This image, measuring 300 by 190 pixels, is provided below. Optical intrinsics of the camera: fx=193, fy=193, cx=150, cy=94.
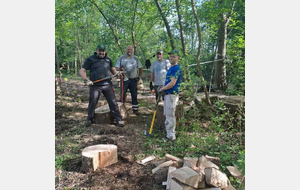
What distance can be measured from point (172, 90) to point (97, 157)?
1952mm

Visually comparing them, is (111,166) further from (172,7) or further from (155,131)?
(172,7)

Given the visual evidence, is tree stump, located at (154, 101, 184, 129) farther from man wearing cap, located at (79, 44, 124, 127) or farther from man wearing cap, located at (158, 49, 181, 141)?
man wearing cap, located at (79, 44, 124, 127)

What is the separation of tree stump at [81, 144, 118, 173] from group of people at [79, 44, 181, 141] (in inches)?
56.3

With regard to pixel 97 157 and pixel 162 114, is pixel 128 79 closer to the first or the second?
pixel 162 114

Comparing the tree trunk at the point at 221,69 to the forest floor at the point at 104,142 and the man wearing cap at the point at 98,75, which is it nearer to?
the forest floor at the point at 104,142

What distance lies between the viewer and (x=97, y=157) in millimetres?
2932

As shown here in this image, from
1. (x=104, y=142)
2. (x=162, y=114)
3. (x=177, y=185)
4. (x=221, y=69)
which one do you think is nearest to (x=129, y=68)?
(x=162, y=114)

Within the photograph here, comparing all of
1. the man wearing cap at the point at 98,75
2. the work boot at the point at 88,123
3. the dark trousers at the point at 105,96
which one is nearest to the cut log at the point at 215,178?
the man wearing cap at the point at 98,75

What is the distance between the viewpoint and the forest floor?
104 inches

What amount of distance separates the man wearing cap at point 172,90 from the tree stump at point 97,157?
1.39 meters

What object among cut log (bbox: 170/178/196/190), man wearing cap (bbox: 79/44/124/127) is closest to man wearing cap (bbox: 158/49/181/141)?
man wearing cap (bbox: 79/44/124/127)

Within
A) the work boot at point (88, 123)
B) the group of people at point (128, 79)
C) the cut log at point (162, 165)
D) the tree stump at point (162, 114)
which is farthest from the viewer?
the work boot at point (88, 123)

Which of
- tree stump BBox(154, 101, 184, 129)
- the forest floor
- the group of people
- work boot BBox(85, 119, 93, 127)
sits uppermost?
the group of people

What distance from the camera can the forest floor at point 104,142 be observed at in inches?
104
